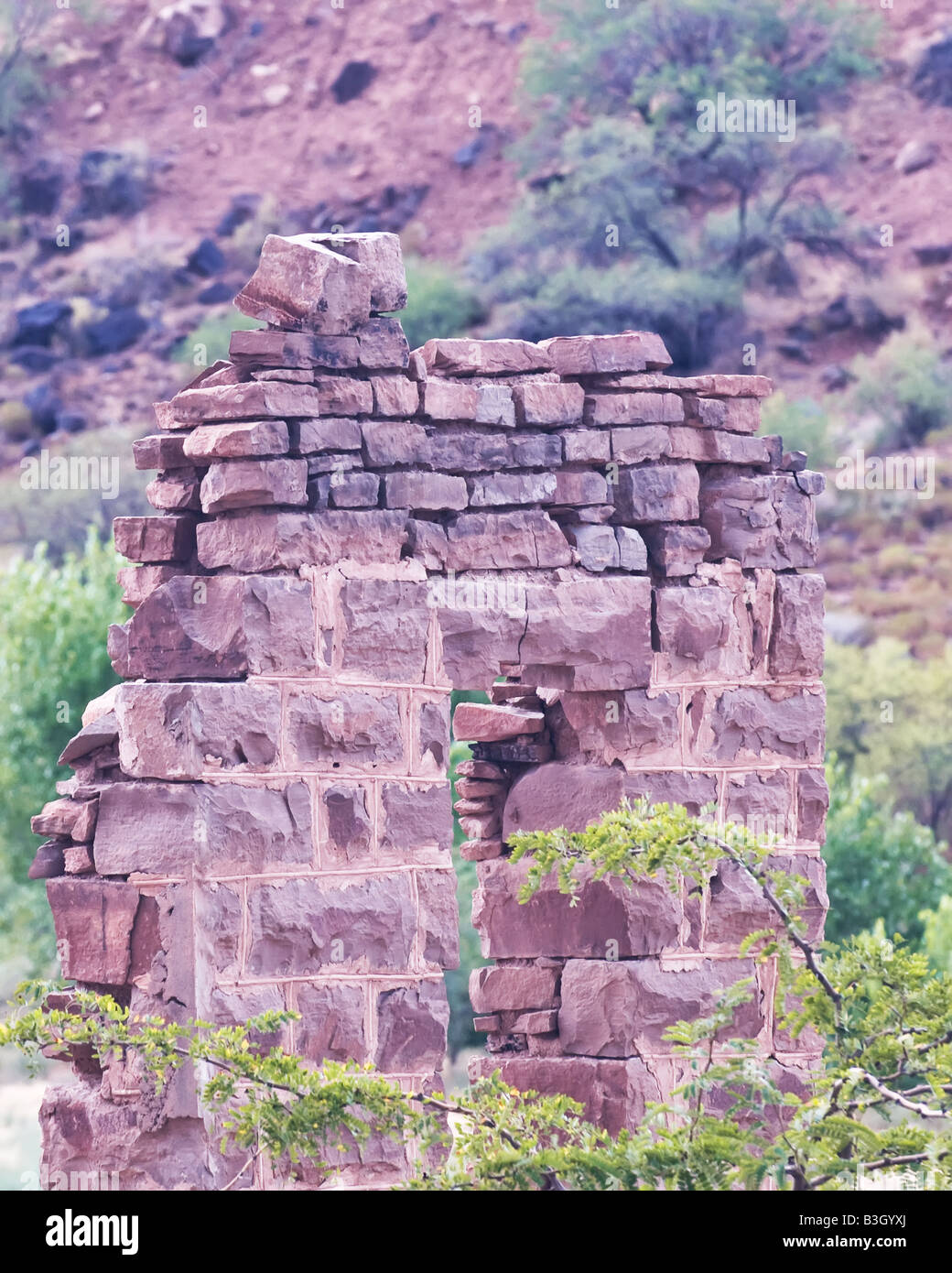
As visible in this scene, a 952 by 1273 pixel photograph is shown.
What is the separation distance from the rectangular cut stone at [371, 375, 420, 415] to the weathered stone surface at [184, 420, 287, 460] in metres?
0.33

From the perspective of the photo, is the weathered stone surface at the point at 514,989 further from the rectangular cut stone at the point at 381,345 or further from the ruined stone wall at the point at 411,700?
the rectangular cut stone at the point at 381,345

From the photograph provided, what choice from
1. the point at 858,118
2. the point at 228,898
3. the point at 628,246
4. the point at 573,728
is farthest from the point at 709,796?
the point at 858,118

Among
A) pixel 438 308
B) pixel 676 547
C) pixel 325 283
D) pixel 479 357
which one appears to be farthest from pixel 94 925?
pixel 438 308

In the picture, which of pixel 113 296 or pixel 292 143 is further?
pixel 292 143

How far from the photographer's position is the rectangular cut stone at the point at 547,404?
6.50m

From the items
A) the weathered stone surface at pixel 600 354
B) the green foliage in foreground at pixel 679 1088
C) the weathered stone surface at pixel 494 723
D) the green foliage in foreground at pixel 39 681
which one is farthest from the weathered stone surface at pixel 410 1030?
the green foliage in foreground at pixel 39 681

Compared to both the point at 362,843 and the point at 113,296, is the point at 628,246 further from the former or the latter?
the point at 362,843

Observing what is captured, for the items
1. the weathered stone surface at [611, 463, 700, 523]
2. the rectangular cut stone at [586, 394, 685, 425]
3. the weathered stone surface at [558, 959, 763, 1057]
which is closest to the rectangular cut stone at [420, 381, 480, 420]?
the rectangular cut stone at [586, 394, 685, 425]

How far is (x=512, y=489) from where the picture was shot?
6.43 meters

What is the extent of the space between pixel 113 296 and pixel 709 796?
2873cm

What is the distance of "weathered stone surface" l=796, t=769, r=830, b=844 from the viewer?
7.00 m

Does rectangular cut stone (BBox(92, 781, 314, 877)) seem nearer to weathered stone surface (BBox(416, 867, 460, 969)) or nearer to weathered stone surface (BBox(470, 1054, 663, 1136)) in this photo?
weathered stone surface (BBox(416, 867, 460, 969))

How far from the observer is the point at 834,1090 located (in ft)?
15.4
